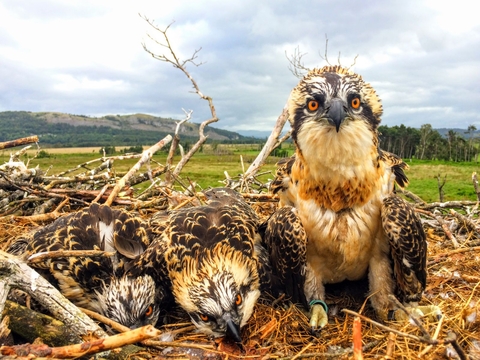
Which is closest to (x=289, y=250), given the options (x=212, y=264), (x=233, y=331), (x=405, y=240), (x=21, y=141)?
(x=212, y=264)

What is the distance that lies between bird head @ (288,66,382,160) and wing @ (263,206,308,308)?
30.5 inches

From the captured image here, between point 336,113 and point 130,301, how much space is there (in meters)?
2.36

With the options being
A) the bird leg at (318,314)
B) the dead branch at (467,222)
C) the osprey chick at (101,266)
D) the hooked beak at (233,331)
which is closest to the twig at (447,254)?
the dead branch at (467,222)

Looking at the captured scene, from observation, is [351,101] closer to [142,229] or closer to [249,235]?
[249,235]

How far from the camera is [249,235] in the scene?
4.16 metres

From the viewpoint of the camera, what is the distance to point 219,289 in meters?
3.38

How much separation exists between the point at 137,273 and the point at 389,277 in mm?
2462

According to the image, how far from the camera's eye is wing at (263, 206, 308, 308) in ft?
11.9

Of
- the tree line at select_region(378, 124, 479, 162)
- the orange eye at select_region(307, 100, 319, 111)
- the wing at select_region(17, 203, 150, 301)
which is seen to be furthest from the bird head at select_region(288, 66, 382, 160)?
the tree line at select_region(378, 124, 479, 162)

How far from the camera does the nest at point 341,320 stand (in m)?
2.88

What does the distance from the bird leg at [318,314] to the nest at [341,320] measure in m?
0.07

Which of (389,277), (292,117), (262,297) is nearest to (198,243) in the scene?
(262,297)

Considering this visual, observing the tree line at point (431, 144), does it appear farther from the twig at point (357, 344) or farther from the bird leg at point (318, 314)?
the twig at point (357, 344)

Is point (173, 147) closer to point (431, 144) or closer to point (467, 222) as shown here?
point (467, 222)
